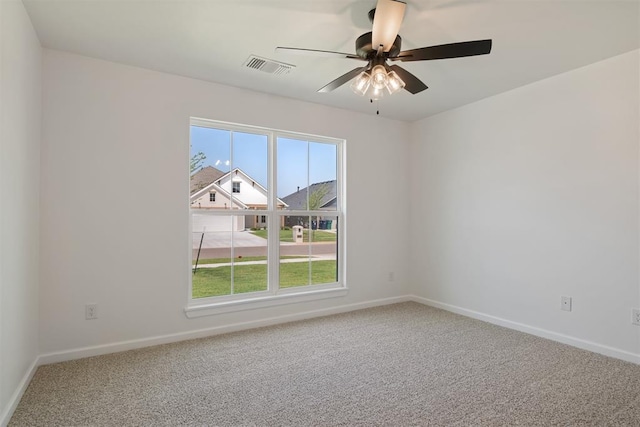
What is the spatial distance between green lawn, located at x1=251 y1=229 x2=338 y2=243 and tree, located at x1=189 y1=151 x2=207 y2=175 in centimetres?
87

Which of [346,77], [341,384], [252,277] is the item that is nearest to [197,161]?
[252,277]

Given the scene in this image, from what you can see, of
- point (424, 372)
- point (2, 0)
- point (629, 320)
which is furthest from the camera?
point (629, 320)

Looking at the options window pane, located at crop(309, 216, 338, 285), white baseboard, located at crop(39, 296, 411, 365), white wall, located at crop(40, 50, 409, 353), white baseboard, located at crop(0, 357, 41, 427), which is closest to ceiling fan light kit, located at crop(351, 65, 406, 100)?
white wall, located at crop(40, 50, 409, 353)

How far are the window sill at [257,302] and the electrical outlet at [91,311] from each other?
→ 2.30ft

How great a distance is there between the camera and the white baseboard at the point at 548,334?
8.96 ft

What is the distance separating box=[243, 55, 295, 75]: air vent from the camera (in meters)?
2.85

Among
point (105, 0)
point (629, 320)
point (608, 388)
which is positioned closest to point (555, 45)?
point (629, 320)

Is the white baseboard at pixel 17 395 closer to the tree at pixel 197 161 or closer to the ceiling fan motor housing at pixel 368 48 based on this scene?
the tree at pixel 197 161

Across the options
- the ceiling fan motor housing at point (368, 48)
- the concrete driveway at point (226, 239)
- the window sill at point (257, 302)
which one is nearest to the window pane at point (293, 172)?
the concrete driveway at point (226, 239)

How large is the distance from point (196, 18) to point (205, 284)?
232 cm

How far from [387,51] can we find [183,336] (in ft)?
9.54

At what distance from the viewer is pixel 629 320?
107 inches

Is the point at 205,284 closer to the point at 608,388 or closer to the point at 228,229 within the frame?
the point at 228,229

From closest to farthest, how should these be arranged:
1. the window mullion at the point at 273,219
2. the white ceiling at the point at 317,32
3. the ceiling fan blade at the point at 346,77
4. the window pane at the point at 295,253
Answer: the white ceiling at the point at 317,32, the ceiling fan blade at the point at 346,77, the window mullion at the point at 273,219, the window pane at the point at 295,253
